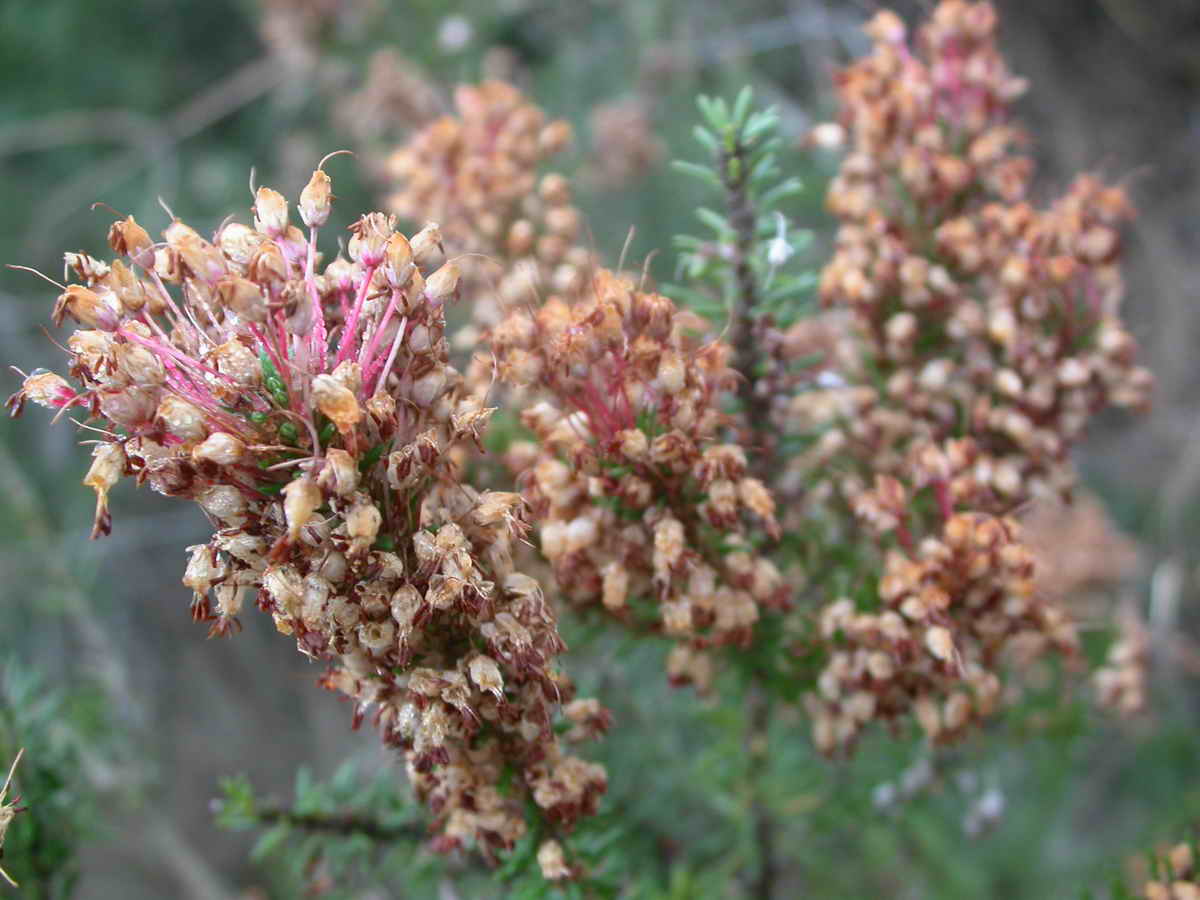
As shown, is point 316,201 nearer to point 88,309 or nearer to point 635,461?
point 88,309

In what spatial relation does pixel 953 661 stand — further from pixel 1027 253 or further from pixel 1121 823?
pixel 1121 823

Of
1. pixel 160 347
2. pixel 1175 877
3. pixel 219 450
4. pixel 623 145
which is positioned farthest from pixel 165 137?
pixel 1175 877

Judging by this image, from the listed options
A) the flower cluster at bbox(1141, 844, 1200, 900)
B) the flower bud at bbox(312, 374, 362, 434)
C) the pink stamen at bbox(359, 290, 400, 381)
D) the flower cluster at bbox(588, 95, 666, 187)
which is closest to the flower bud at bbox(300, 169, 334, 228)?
the pink stamen at bbox(359, 290, 400, 381)

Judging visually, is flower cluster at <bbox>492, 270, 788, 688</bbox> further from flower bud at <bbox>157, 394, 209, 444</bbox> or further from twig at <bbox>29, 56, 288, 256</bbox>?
twig at <bbox>29, 56, 288, 256</bbox>

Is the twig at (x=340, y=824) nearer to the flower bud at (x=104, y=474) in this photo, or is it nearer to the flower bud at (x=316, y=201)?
the flower bud at (x=104, y=474)

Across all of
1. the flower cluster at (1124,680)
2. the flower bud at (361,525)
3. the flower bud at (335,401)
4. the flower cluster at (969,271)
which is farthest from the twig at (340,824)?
the flower cluster at (1124,680)

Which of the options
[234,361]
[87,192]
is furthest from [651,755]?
[87,192]
